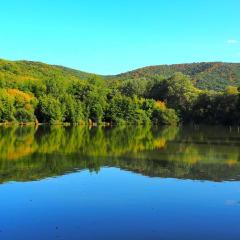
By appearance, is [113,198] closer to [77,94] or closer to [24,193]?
[24,193]

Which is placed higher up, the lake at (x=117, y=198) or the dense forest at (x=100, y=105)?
the dense forest at (x=100, y=105)

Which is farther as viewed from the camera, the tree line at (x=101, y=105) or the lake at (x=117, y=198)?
the tree line at (x=101, y=105)

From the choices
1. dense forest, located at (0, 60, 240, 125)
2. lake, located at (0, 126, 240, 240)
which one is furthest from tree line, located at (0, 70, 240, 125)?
lake, located at (0, 126, 240, 240)

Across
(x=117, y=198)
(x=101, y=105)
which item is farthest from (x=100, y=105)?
(x=117, y=198)

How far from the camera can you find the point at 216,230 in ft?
46.0

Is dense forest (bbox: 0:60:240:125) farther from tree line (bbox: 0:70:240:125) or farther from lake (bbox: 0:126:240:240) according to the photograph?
lake (bbox: 0:126:240:240)

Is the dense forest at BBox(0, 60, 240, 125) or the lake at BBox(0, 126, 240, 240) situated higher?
the dense forest at BBox(0, 60, 240, 125)

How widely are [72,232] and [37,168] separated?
550 inches

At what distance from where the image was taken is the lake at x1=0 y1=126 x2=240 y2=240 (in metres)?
13.8

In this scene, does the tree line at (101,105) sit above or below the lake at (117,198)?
above

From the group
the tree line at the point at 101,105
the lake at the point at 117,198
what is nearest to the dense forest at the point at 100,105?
the tree line at the point at 101,105

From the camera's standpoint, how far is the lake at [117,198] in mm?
13750

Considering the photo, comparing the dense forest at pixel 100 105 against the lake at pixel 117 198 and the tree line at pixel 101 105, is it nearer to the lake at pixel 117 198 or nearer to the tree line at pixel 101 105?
the tree line at pixel 101 105

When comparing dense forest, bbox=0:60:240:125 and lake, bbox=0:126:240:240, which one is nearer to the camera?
lake, bbox=0:126:240:240
